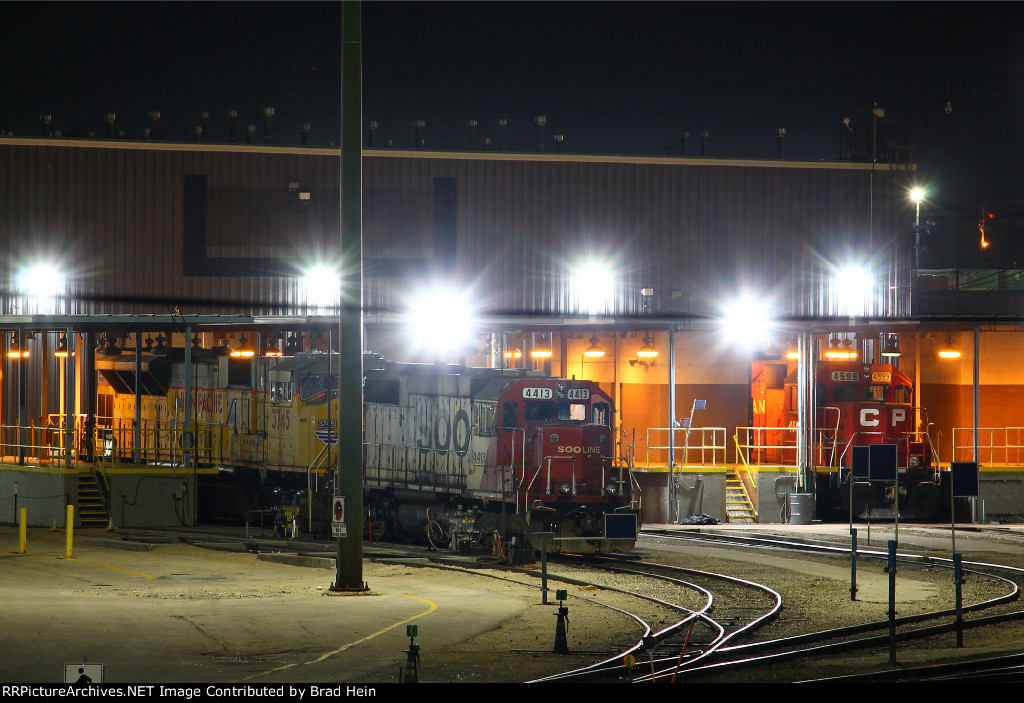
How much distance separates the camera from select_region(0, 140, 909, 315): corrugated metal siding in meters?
32.2

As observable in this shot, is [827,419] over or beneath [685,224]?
beneath

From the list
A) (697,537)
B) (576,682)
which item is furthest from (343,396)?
(697,537)

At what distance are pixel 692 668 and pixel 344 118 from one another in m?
9.72

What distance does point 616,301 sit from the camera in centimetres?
3391

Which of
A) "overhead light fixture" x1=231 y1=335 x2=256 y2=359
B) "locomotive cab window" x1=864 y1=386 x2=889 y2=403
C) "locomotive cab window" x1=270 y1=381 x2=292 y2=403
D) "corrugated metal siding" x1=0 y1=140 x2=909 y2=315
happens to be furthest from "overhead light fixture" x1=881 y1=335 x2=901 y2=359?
"overhead light fixture" x1=231 y1=335 x2=256 y2=359

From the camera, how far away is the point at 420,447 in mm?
25328

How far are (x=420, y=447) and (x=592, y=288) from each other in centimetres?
1013

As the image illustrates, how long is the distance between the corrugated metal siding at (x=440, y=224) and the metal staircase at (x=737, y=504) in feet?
16.4

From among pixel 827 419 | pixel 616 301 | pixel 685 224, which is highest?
pixel 685 224

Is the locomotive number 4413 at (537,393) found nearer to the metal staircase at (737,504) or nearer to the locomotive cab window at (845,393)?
the metal staircase at (737,504)

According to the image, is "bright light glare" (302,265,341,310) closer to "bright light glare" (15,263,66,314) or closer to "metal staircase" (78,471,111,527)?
"bright light glare" (15,263,66,314)

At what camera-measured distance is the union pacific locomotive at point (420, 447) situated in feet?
73.3

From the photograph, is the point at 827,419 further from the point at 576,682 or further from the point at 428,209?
the point at 576,682

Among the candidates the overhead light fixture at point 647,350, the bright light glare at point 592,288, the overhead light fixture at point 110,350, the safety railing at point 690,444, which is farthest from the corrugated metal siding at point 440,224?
the safety railing at point 690,444
